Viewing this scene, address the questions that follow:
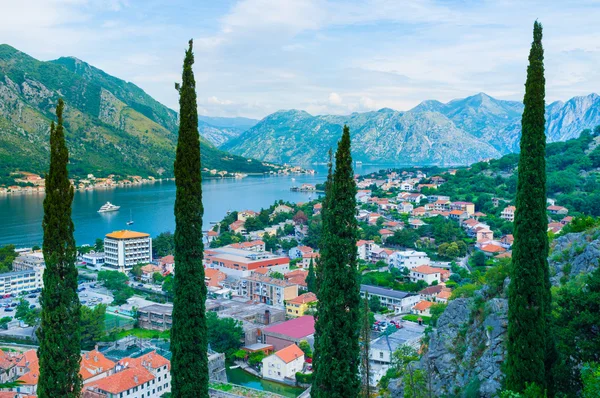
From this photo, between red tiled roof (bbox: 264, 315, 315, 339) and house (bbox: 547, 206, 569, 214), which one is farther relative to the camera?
house (bbox: 547, 206, 569, 214)

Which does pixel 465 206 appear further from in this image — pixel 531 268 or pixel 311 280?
pixel 531 268

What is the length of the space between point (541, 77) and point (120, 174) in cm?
10918

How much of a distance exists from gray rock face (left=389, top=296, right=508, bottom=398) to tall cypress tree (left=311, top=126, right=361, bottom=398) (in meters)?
2.52

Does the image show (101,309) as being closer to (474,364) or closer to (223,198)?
(474,364)

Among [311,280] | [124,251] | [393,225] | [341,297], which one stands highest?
[341,297]

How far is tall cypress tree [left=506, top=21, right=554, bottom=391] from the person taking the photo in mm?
6969

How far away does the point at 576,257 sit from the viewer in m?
10.3

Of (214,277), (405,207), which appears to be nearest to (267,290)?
(214,277)

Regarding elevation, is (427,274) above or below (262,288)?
above

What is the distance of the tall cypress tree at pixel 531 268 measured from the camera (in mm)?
6969

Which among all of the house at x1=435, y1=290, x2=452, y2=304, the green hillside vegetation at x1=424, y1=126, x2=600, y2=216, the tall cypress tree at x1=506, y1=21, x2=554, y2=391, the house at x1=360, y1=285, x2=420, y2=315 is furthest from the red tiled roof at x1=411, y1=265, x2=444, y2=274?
the tall cypress tree at x1=506, y1=21, x2=554, y2=391

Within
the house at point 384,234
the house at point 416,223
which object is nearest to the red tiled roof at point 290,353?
the house at point 384,234

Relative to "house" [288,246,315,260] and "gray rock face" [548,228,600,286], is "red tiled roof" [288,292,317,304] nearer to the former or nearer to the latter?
"house" [288,246,315,260]

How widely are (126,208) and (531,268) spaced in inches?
2738
